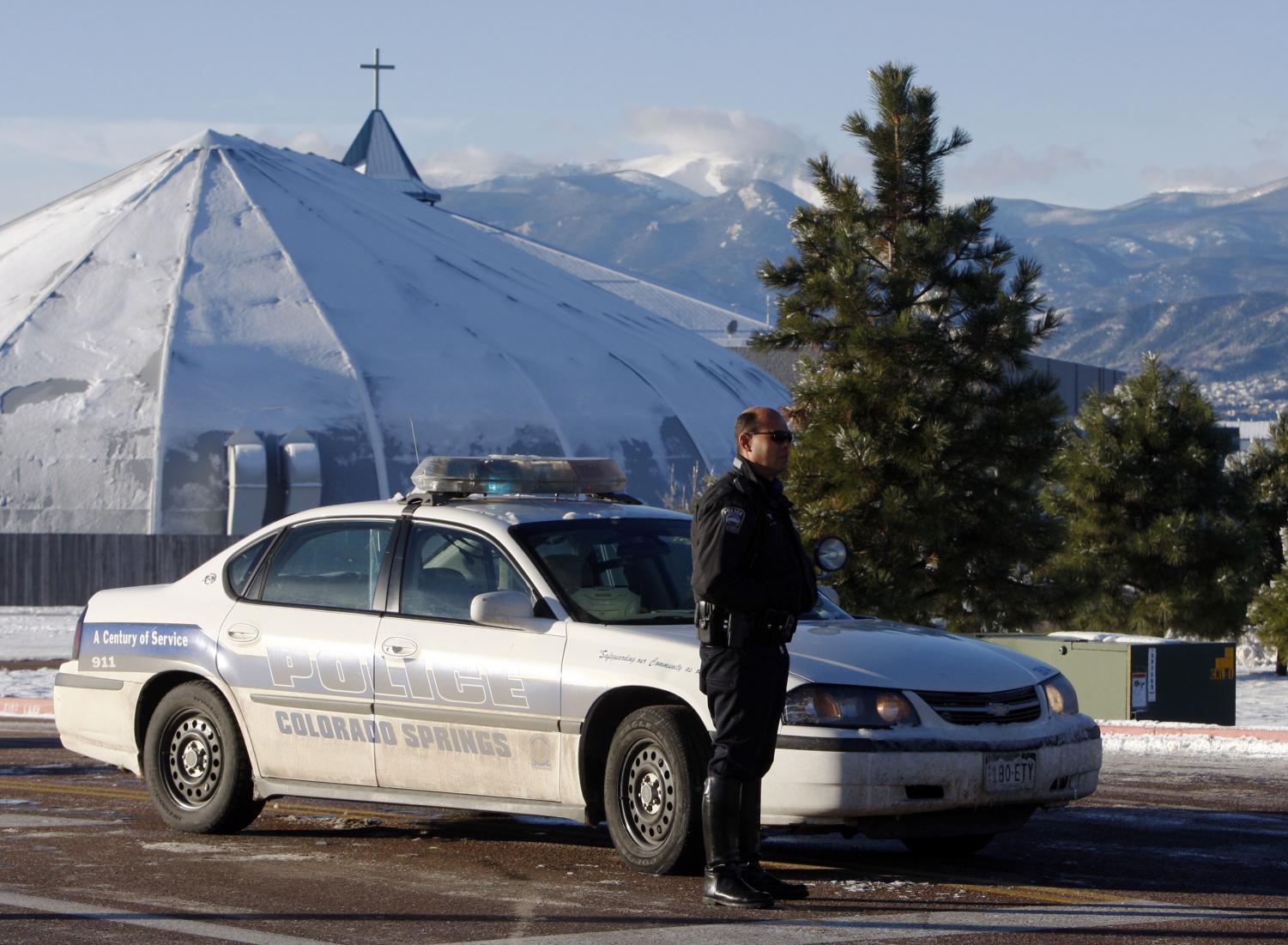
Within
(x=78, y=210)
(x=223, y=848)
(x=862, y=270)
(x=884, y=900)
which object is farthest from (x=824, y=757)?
(x=78, y=210)

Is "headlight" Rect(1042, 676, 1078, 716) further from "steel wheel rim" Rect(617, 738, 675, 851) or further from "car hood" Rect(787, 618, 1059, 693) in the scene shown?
"steel wheel rim" Rect(617, 738, 675, 851)

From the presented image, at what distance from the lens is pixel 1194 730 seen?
536 inches

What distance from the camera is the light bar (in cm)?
891

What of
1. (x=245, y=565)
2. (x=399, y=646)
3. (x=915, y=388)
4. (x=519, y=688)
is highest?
(x=915, y=388)

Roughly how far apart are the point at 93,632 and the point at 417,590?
2.11 metres

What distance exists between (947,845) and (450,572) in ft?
8.13

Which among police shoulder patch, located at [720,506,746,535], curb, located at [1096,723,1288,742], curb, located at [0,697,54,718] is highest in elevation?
police shoulder patch, located at [720,506,746,535]

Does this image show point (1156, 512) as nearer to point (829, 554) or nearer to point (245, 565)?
point (245, 565)

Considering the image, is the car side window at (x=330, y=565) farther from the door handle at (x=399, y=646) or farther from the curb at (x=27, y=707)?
the curb at (x=27, y=707)

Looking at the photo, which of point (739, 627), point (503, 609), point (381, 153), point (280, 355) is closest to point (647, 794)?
point (503, 609)

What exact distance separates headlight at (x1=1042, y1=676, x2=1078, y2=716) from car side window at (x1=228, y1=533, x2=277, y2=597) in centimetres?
369

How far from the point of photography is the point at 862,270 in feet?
65.2

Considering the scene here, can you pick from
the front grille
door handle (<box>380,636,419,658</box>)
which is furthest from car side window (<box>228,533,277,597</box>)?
the front grille

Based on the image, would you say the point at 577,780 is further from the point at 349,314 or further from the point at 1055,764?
the point at 349,314
